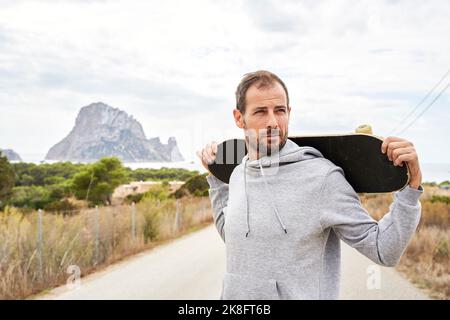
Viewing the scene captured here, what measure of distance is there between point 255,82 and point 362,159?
37 cm

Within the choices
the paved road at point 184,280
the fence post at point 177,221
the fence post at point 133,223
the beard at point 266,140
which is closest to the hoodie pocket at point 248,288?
the beard at point 266,140

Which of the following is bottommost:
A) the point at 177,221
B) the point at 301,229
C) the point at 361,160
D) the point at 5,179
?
the point at 177,221

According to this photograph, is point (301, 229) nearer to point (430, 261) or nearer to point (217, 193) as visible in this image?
point (217, 193)

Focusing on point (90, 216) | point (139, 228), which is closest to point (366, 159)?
point (90, 216)

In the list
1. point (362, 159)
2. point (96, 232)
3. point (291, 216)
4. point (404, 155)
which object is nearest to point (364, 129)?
point (362, 159)

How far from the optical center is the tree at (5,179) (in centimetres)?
3042

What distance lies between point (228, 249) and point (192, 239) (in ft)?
38.3

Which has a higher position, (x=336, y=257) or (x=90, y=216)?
(x=336, y=257)

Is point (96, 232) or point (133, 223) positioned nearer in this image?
point (96, 232)

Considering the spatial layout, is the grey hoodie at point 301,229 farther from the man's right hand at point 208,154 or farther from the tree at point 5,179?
the tree at point 5,179

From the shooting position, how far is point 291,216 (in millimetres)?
1464

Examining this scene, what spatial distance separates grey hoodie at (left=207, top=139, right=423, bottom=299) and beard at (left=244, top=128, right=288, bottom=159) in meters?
0.02
